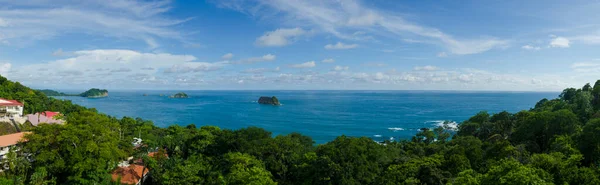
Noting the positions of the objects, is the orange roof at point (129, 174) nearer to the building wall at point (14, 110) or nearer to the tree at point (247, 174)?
the tree at point (247, 174)

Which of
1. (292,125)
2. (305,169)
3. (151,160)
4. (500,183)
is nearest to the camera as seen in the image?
(500,183)

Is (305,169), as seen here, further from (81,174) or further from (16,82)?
(16,82)

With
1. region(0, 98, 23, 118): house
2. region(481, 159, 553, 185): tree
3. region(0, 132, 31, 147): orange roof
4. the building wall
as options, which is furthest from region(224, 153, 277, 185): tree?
the building wall

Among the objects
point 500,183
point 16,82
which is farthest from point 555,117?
point 16,82

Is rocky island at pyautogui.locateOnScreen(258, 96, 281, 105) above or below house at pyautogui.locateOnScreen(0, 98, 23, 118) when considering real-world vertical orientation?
below

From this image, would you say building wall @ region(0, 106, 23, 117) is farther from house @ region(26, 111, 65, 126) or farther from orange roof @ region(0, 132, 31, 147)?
orange roof @ region(0, 132, 31, 147)

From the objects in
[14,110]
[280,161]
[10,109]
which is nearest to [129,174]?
[280,161]
